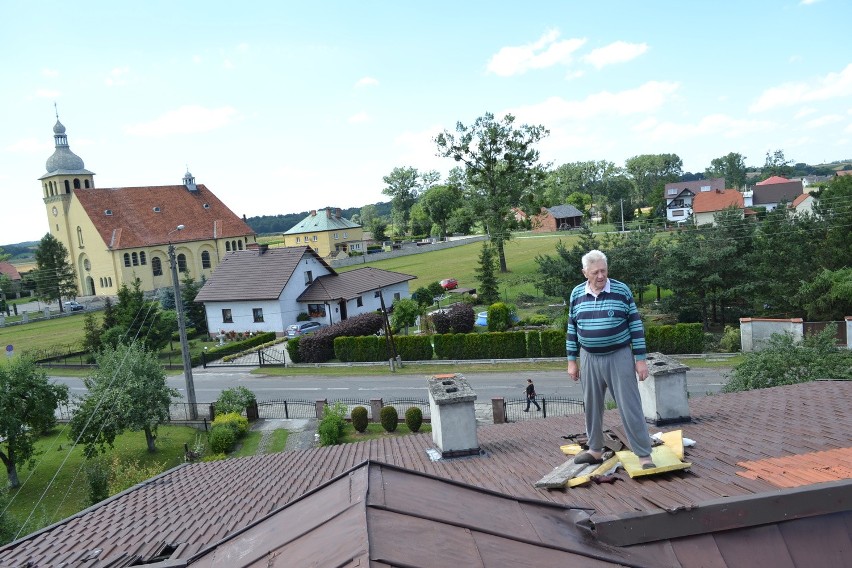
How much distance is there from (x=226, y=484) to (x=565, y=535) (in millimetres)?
6575

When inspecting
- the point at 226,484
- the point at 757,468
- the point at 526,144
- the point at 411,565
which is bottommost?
the point at 226,484

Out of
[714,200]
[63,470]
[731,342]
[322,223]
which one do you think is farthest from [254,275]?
[714,200]

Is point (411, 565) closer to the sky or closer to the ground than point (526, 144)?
closer to the ground

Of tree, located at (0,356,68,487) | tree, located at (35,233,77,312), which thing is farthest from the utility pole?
tree, located at (35,233,77,312)

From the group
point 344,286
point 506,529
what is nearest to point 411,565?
point 506,529

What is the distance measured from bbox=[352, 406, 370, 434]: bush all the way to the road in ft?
13.3

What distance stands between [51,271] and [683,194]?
295 feet

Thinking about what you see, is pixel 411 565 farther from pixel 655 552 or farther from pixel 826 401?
pixel 826 401

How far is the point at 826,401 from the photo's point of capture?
29.5 ft

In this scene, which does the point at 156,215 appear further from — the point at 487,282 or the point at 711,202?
the point at 711,202

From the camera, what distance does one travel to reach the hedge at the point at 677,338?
101ft

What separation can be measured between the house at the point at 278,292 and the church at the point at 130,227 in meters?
22.8

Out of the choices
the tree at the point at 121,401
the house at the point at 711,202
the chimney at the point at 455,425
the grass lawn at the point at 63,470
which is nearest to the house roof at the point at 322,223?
the house at the point at 711,202

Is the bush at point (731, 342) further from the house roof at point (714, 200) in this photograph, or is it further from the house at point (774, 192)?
the house at point (774, 192)
